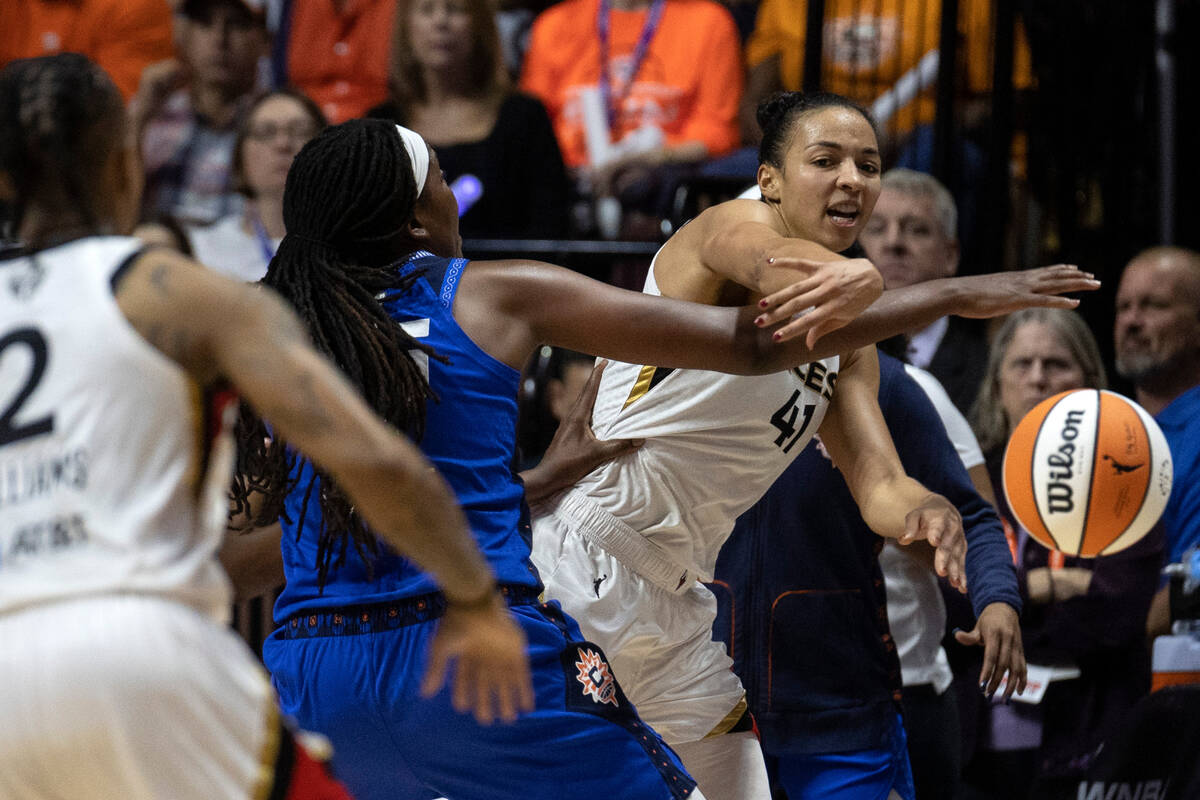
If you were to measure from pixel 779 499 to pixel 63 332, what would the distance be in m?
2.26

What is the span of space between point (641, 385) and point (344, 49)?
387cm

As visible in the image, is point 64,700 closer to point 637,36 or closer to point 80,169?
point 80,169

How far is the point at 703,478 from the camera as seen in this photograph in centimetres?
342

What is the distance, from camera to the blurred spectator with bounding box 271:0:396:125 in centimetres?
684

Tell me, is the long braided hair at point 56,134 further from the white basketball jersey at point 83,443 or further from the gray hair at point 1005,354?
the gray hair at point 1005,354

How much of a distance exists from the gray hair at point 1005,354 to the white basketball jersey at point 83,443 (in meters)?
3.63

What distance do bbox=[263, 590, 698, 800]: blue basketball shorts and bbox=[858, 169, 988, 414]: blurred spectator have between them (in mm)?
3013

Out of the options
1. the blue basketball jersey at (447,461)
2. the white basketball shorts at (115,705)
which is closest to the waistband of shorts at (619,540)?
the blue basketball jersey at (447,461)

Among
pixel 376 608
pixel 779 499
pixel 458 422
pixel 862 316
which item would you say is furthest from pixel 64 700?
pixel 779 499

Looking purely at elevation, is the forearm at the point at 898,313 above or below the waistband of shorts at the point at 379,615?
above

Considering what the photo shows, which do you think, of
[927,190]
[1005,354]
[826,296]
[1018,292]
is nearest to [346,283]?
[826,296]

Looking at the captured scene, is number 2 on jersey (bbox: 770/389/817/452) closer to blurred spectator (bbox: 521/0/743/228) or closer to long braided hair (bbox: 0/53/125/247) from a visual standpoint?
long braided hair (bbox: 0/53/125/247)

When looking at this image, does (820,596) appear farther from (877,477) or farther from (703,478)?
(703,478)

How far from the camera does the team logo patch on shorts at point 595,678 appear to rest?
269 cm
